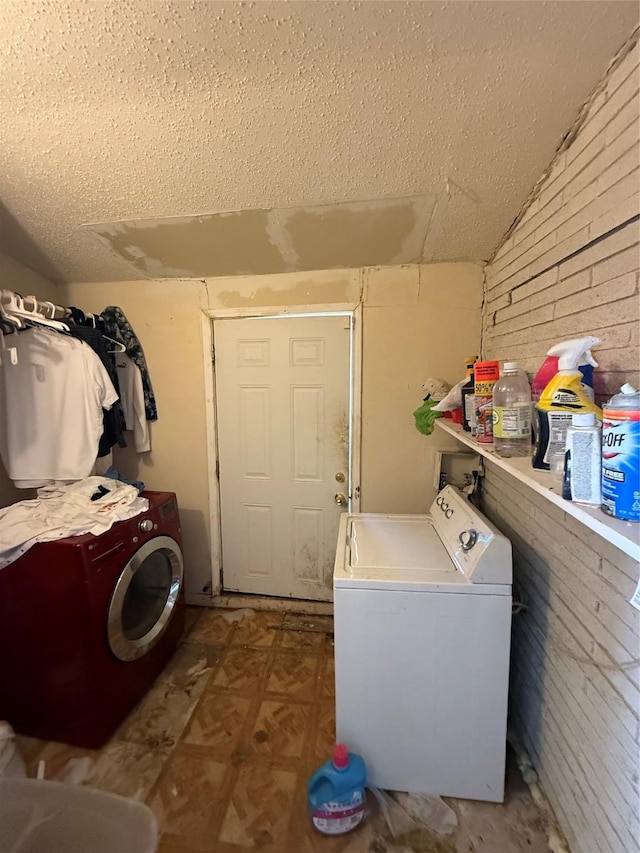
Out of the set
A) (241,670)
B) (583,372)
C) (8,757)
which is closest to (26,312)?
(8,757)

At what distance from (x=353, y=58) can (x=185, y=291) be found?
149 cm

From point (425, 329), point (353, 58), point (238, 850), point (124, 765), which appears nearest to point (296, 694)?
point (238, 850)

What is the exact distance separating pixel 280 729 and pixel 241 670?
1.29 ft

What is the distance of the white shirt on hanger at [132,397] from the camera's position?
220 centimetres

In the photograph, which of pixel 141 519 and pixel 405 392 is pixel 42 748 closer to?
pixel 141 519

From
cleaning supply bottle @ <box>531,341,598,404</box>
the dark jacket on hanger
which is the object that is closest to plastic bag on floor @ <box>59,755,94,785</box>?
the dark jacket on hanger

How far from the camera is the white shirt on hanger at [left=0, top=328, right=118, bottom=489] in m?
1.71

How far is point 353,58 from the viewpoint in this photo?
0.99m

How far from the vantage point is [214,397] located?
2.25 m

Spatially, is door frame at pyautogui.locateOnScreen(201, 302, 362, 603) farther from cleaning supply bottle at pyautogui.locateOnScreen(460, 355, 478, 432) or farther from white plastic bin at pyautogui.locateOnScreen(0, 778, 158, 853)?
white plastic bin at pyautogui.locateOnScreen(0, 778, 158, 853)

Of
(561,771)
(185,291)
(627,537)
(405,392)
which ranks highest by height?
(185,291)

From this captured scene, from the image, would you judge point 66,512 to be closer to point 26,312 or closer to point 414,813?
point 26,312

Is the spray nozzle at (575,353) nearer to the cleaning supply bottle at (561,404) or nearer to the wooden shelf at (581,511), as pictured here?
the cleaning supply bottle at (561,404)

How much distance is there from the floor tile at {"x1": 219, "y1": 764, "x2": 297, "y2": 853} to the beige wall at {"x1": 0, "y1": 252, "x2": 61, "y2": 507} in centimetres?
176
